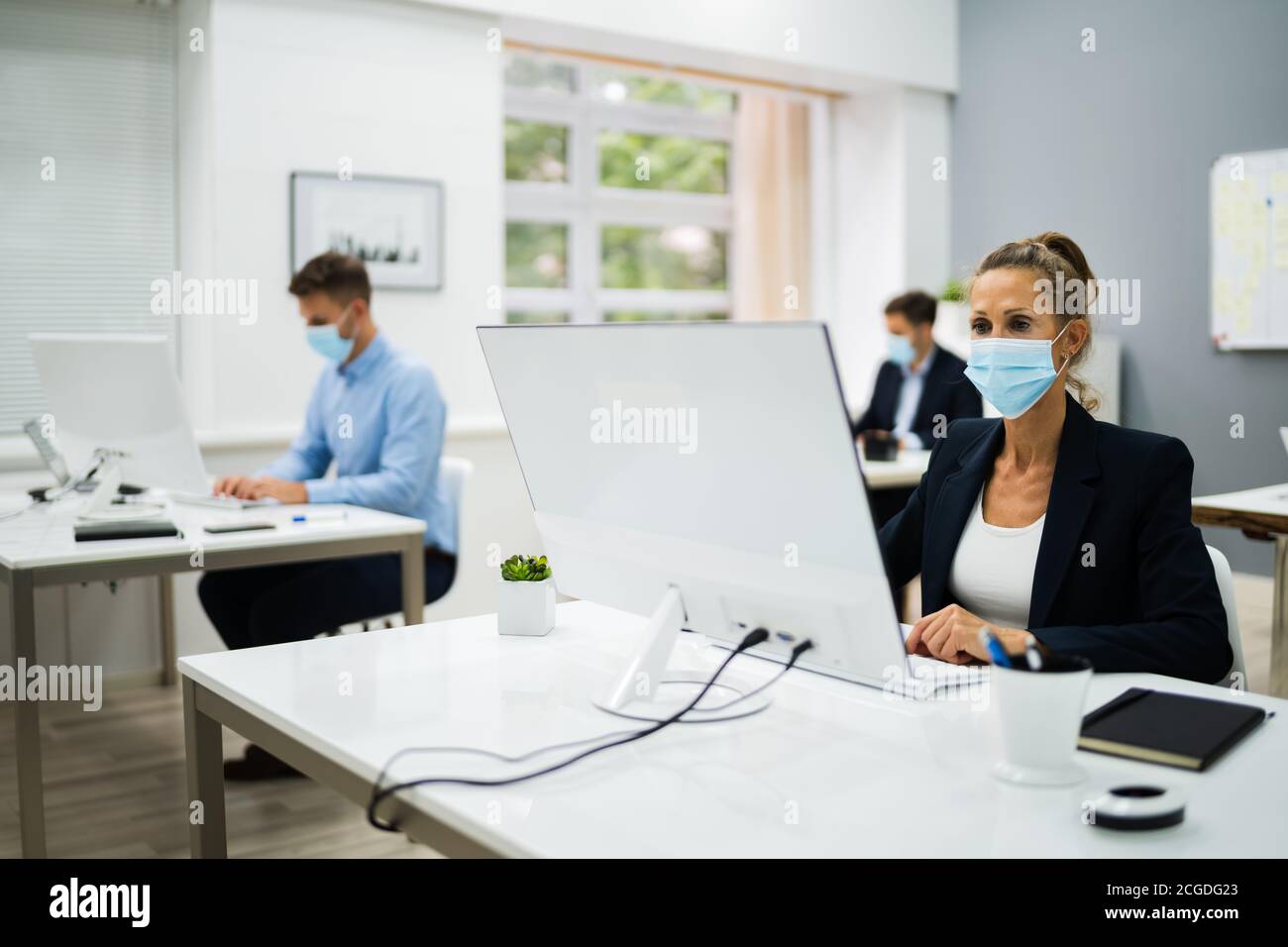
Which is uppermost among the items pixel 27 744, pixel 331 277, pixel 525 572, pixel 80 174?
pixel 80 174

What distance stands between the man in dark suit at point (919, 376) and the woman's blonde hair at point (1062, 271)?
9.37 ft

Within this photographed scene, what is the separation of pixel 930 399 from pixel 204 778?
385cm

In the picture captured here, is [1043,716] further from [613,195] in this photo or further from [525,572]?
[613,195]

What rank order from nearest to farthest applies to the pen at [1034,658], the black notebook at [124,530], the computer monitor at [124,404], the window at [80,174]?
1. the pen at [1034,658]
2. the black notebook at [124,530]
3. the computer monitor at [124,404]
4. the window at [80,174]

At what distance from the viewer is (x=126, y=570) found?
253 cm

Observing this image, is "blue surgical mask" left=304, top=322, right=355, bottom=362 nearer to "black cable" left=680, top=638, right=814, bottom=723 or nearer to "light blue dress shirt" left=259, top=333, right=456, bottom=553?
"light blue dress shirt" left=259, top=333, right=456, bottom=553

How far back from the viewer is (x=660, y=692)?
144 centimetres

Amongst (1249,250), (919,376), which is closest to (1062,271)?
(919,376)

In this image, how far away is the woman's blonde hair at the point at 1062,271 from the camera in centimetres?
179

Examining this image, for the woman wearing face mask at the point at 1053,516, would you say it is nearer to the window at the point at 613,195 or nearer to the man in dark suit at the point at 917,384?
the man in dark suit at the point at 917,384

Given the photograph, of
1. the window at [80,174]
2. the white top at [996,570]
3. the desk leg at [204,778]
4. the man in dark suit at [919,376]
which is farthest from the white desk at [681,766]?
the man in dark suit at [919,376]
